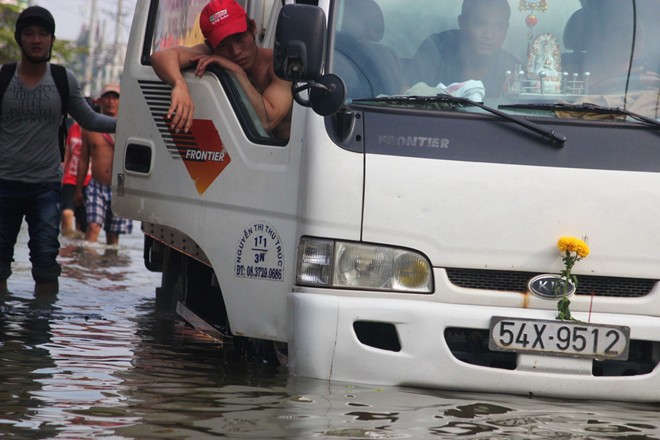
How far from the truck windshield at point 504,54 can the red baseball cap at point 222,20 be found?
0.77 m

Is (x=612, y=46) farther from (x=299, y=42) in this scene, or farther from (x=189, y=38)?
(x=189, y=38)

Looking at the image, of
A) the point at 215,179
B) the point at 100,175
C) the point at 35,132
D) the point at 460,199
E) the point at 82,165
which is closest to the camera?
the point at 460,199

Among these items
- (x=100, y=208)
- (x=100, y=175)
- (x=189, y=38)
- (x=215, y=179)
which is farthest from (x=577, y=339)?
(x=100, y=208)

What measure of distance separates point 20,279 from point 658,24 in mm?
6715

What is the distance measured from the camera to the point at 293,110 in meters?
6.39

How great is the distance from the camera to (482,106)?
6.25 m

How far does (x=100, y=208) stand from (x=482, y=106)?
10374 millimetres

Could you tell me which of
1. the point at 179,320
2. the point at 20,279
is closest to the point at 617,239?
the point at 179,320

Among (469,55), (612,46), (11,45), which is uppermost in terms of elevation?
(11,45)

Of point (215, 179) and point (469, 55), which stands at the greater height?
point (469, 55)

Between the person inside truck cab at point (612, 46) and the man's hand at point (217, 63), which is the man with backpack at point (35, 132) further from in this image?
the person inside truck cab at point (612, 46)

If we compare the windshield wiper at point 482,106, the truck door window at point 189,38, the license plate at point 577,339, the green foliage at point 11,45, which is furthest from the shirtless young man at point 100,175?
the green foliage at point 11,45

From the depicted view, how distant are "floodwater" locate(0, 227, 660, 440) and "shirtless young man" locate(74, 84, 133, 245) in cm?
675

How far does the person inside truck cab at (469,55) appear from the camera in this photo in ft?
21.0
